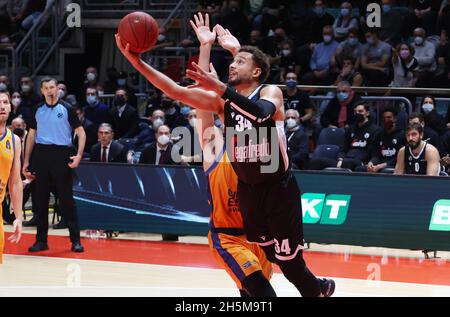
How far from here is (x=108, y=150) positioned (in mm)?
13195

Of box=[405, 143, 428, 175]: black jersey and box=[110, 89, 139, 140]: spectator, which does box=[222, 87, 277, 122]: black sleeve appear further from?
box=[110, 89, 139, 140]: spectator

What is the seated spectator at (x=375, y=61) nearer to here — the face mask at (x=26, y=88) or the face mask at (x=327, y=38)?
the face mask at (x=327, y=38)

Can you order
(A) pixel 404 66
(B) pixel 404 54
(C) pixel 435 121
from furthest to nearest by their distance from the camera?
(A) pixel 404 66 < (B) pixel 404 54 < (C) pixel 435 121

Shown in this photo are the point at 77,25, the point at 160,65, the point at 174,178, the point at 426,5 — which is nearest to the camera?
the point at 174,178

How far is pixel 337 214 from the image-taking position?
1129 cm

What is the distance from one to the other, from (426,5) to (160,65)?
496cm

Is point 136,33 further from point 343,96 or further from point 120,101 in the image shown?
point 120,101

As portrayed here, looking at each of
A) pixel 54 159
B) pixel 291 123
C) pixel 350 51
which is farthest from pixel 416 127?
pixel 54 159

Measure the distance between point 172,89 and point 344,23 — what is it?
1059 cm

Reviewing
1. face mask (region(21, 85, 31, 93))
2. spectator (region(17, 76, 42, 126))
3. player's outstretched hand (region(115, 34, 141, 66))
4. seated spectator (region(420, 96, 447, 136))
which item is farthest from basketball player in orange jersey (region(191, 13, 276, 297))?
face mask (region(21, 85, 31, 93))

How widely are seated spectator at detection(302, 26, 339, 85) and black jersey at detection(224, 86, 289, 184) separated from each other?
9218 mm

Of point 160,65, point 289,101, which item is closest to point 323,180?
point 289,101

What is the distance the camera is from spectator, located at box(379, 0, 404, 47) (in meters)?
15.7
